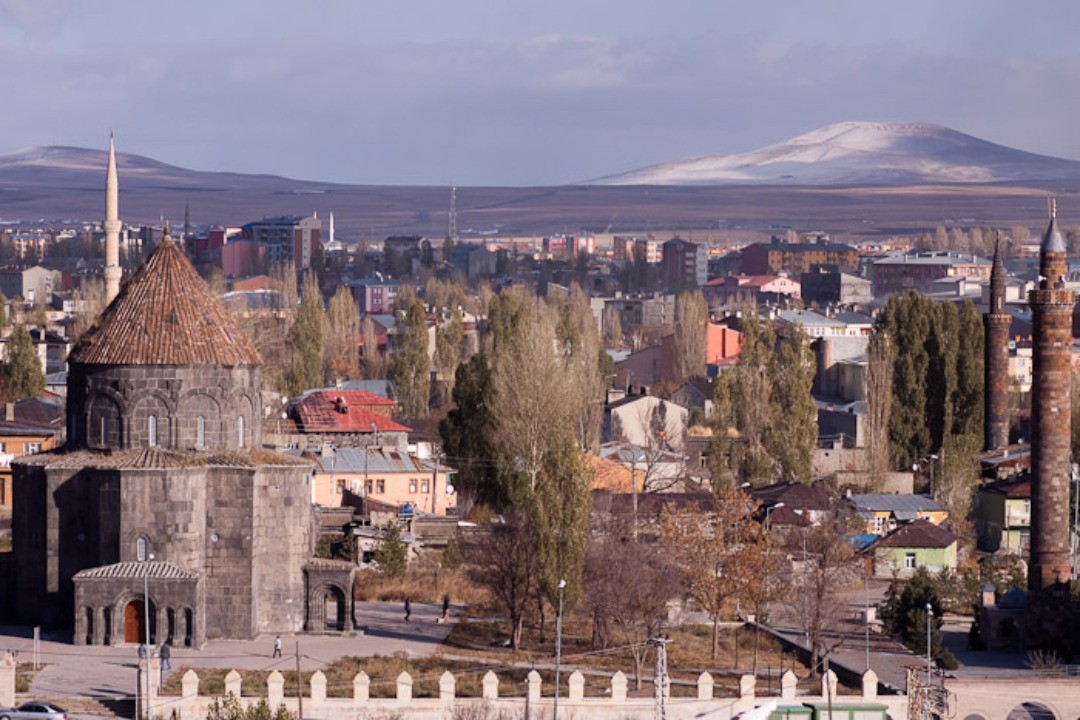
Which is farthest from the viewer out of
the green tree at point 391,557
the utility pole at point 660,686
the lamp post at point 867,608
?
the green tree at point 391,557

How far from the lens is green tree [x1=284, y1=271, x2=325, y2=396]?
7150cm

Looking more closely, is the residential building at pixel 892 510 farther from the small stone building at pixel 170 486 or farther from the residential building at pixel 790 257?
the residential building at pixel 790 257

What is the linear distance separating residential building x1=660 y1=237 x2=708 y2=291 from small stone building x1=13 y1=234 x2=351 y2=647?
136 m

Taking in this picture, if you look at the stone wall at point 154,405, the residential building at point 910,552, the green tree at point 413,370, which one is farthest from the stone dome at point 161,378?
the green tree at point 413,370

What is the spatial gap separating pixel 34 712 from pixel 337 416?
93.5 feet

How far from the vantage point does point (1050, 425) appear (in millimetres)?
41625

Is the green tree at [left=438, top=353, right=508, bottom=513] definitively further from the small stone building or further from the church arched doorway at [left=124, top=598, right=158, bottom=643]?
the church arched doorway at [left=124, top=598, right=158, bottom=643]

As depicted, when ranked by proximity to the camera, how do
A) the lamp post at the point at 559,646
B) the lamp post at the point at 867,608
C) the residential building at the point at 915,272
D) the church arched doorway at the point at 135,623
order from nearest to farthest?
the lamp post at the point at 559,646, the lamp post at the point at 867,608, the church arched doorway at the point at 135,623, the residential building at the point at 915,272

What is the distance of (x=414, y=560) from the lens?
4703 centimetres

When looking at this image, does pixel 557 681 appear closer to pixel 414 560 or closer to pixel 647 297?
pixel 414 560

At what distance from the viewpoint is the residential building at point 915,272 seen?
5497 inches

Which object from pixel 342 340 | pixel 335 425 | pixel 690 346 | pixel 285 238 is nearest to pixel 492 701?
pixel 335 425

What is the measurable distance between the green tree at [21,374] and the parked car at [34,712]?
112 feet

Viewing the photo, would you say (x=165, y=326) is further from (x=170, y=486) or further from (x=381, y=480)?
(x=381, y=480)
